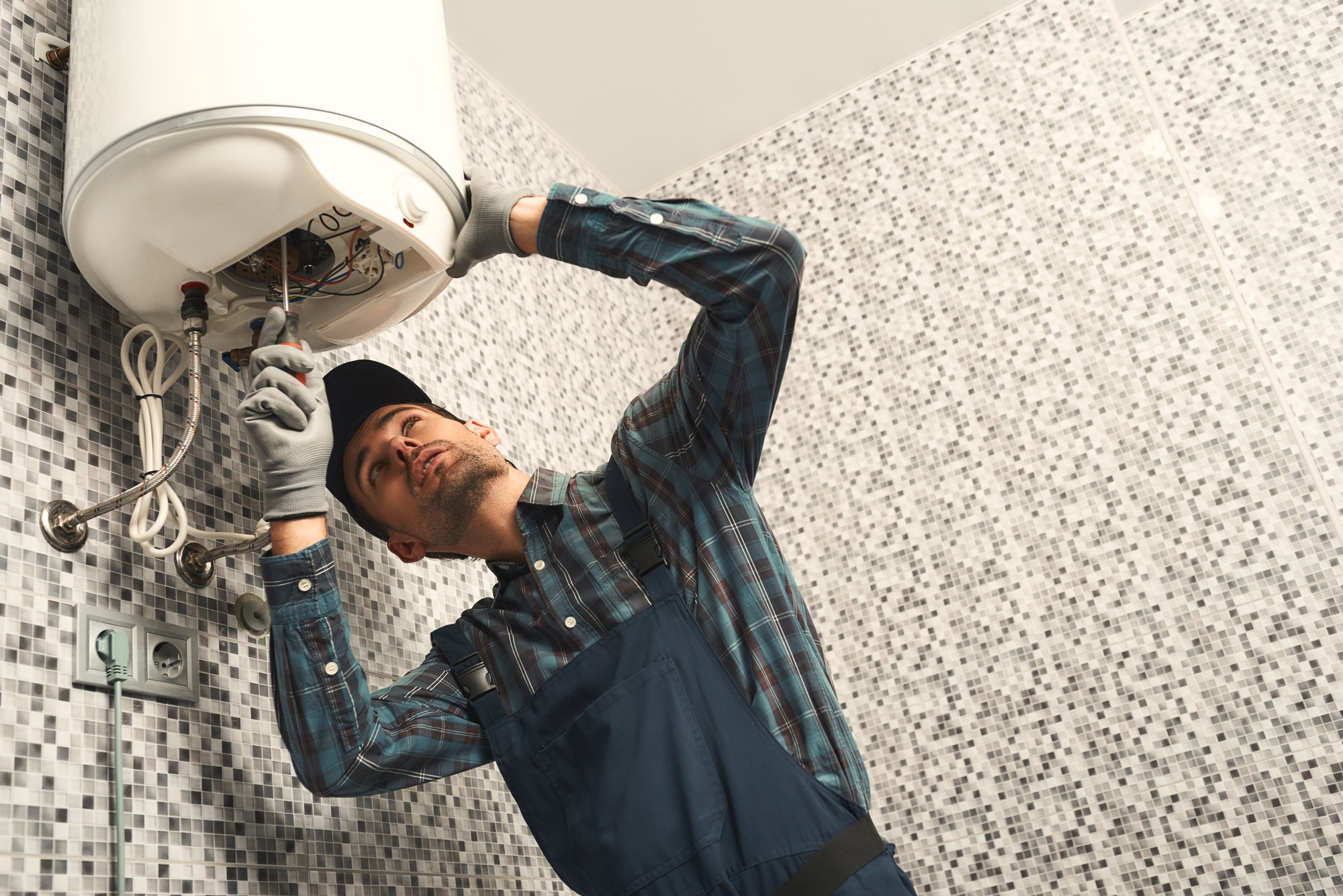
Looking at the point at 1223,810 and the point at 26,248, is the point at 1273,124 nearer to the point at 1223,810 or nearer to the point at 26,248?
the point at 1223,810

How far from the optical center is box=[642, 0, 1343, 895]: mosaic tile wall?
171cm

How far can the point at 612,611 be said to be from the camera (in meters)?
1.13

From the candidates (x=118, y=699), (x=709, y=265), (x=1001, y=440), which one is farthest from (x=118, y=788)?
(x=1001, y=440)

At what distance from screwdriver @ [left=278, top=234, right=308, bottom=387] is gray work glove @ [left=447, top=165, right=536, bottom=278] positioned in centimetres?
16

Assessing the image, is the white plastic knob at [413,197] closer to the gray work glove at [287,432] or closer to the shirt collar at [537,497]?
the gray work glove at [287,432]

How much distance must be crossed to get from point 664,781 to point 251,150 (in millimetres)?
704

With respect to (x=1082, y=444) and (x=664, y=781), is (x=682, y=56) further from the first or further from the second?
(x=664, y=781)

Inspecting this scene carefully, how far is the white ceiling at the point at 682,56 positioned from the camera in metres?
2.13

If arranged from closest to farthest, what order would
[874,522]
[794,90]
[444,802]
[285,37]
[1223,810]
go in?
1. [285,37]
2. [444,802]
3. [1223,810]
4. [874,522]
5. [794,90]

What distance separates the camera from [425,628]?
145 centimetres

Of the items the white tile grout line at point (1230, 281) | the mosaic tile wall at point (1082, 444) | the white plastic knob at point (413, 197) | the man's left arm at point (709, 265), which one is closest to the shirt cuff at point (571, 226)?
the man's left arm at point (709, 265)

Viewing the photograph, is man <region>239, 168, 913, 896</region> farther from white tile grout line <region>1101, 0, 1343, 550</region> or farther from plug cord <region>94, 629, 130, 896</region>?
white tile grout line <region>1101, 0, 1343, 550</region>

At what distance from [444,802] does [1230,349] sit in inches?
61.1

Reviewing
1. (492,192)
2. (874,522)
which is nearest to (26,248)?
(492,192)
